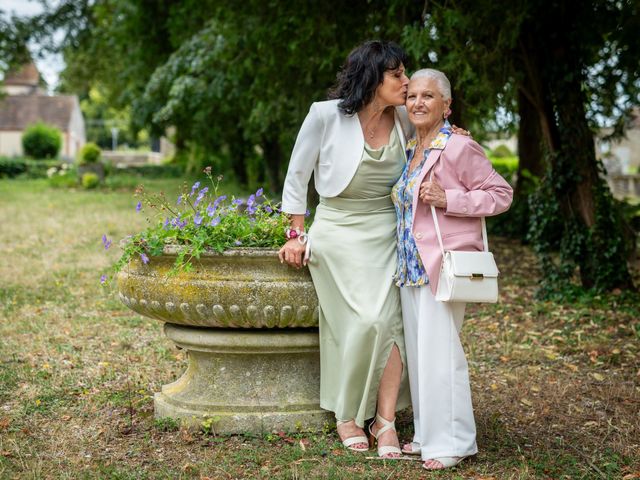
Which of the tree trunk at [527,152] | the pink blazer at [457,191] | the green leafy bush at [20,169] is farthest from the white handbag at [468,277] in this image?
the green leafy bush at [20,169]

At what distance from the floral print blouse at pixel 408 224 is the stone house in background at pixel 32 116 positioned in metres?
52.4

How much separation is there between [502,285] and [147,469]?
6254 millimetres

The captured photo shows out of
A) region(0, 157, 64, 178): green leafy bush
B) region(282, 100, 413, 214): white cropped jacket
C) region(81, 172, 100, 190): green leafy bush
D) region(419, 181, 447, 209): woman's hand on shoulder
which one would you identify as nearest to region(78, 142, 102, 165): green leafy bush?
region(81, 172, 100, 190): green leafy bush

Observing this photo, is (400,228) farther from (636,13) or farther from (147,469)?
(636,13)

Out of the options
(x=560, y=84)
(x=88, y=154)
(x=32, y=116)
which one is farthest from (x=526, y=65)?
(x=32, y=116)

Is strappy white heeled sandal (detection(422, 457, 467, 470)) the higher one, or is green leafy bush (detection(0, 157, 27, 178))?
strappy white heeled sandal (detection(422, 457, 467, 470))

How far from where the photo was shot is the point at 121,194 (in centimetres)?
2316

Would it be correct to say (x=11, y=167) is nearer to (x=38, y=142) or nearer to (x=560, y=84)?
(x=38, y=142)

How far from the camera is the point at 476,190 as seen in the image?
3830 millimetres

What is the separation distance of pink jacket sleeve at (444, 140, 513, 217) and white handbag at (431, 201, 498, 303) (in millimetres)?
202

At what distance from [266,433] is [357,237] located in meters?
1.13

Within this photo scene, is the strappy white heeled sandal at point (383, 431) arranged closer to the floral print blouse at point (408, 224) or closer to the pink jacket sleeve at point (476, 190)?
the floral print blouse at point (408, 224)

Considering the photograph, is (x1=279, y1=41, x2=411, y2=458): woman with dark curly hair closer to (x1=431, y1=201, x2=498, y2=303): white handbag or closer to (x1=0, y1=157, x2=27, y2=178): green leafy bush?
(x1=431, y1=201, x2=498, y2=303): white handbag

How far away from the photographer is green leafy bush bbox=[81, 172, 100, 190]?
25156 mm
